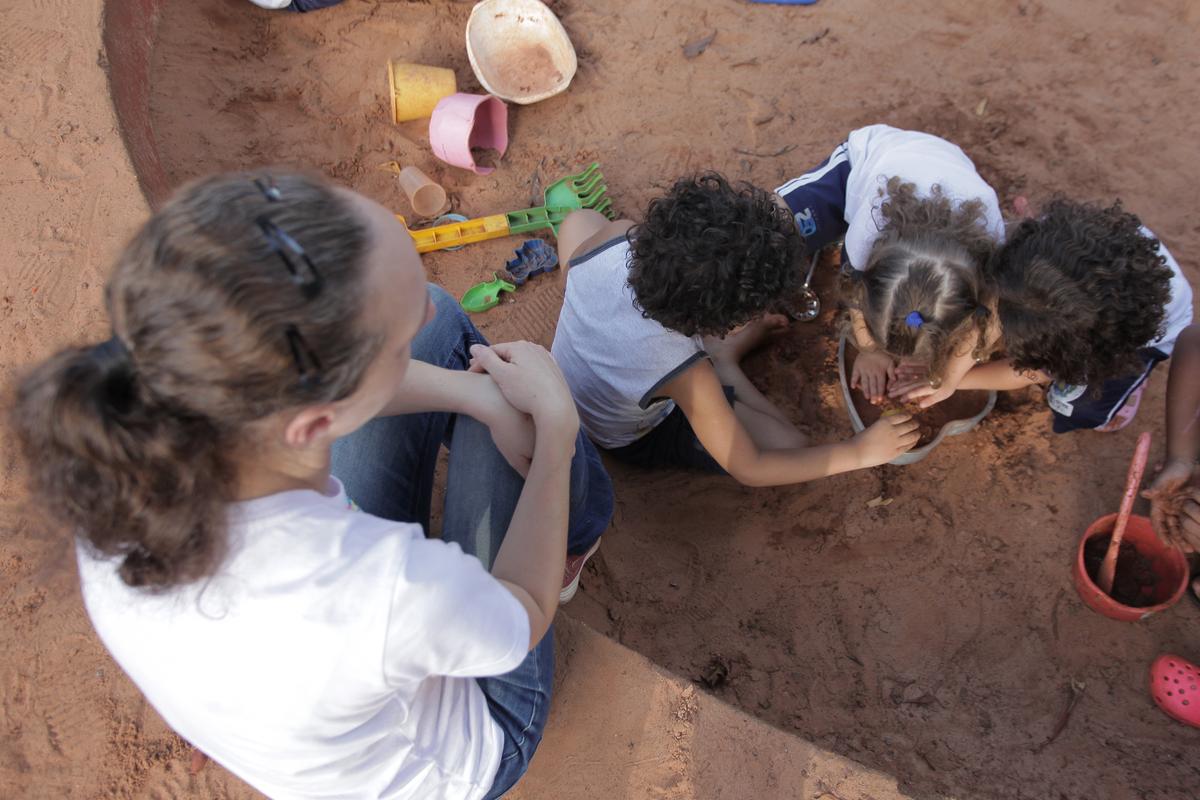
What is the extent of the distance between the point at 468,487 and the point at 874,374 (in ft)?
5.30

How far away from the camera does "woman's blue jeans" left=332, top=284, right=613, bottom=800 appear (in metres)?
1.55

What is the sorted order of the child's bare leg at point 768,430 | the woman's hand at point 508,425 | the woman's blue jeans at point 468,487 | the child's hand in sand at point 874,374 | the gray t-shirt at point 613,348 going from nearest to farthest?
the woman's blue jeans at point 468,487 < the woman's hand at point 508,425 < the gray t-shirt at point 613,348 < the child's bare leg at point 768,430 < the child's hand in sand at point 874,374

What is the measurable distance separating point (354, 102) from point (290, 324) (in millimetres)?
2956

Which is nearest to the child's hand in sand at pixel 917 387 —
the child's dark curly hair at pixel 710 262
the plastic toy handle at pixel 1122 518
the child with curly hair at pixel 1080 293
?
the child with curly hair at pixel 1080 293

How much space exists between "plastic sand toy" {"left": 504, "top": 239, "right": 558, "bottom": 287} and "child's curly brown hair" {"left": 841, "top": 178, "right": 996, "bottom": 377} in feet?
4.20

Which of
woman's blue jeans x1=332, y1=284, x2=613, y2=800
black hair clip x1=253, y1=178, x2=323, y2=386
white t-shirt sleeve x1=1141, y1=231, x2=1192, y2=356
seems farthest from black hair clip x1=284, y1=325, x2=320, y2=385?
white t-shirt sleeve x1=1141, y1=231, x2=1192, y2=356

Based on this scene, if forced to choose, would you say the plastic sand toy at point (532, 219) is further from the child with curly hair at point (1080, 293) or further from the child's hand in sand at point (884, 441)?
the child with curly hair at point (1080, 293)

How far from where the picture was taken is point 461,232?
10.4ft

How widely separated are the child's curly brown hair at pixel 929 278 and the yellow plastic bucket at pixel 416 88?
6.75 ft

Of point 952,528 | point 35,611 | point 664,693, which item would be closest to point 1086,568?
point 952,528

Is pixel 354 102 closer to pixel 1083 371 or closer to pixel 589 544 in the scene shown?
pixel 589 544

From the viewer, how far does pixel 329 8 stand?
3727 mm

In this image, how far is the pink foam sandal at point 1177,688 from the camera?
214 cm

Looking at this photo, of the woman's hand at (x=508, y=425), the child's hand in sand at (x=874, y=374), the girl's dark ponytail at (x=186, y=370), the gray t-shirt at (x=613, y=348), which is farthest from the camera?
the child's hand in sand at (x=874, y=374)
